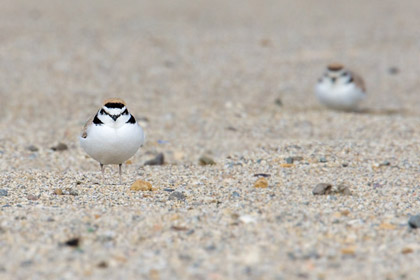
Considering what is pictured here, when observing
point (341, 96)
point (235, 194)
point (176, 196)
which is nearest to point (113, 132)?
point (176, 196)

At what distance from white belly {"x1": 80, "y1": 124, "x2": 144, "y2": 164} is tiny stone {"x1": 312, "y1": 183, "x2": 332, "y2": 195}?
1.62 meters

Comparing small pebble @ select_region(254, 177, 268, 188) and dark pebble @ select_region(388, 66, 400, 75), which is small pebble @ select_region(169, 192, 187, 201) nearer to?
small pebble @ select_region(254, 177, 268, 188)

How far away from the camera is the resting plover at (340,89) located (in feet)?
33.4

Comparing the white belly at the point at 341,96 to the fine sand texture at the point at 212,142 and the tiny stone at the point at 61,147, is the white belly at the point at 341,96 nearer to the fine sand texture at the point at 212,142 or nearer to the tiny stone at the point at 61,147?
the fine sand texture at the point at 212,142

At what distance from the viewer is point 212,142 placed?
8.52m

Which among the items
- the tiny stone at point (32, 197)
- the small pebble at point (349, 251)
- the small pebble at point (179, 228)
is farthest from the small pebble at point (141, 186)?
the small pebble at point (349, 251)

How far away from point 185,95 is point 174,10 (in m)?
6.78

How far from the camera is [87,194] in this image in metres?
5.53

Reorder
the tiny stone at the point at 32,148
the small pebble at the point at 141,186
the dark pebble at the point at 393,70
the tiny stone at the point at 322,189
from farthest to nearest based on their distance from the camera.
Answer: the dark pebble at the point at 393,70, the tiny stone at the point at 32,148, the small pebble at the point at 141,186, the tiny stone at the point at 322,189

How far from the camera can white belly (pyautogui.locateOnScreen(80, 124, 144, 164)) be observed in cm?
587

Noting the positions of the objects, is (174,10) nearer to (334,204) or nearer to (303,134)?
(303,134)

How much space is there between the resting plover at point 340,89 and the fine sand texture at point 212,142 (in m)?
0.32

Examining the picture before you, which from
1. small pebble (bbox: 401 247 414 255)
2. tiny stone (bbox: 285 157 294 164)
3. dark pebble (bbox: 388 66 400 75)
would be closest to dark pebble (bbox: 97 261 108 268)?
small pebble (bbox: 401 247 414 255)

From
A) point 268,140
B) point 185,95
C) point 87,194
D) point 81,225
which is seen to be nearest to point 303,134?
point 268,140
